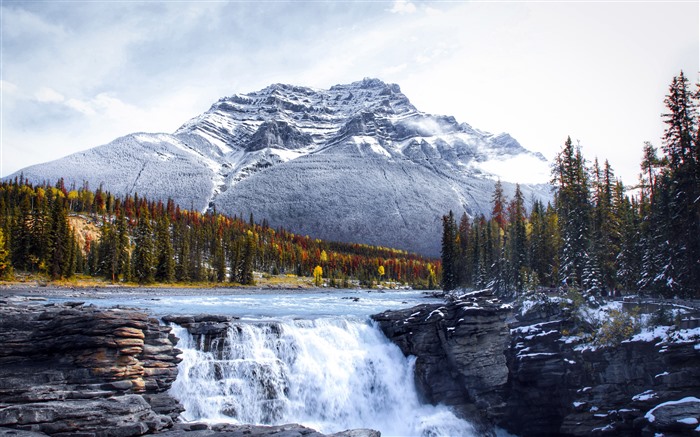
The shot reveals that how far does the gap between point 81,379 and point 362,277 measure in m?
136

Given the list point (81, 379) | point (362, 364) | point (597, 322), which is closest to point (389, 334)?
point (362, 364)

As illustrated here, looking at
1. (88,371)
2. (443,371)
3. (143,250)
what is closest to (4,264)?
(143,250)

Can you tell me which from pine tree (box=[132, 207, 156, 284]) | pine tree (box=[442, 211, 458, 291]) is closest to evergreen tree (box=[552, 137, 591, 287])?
pine tree (box=[442, 211, 458, 291])

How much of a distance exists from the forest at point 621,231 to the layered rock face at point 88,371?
38711 millimetres

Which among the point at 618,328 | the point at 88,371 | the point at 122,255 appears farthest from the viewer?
the point at 122,255

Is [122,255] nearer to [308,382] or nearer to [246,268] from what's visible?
[246,268]

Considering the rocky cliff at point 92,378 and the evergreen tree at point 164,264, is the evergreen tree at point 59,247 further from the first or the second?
the rocky cliff at point 92,378

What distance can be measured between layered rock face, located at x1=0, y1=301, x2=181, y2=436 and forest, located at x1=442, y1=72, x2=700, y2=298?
127 ft

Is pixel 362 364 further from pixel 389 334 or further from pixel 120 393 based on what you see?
pixel 120 393

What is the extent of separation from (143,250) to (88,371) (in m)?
78.3

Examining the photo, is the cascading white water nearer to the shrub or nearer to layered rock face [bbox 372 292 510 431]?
layered rock face [bbox 372 292 510 431]

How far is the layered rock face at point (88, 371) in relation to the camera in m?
19.7

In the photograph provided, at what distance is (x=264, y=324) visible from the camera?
3397cm

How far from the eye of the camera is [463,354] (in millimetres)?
35094
